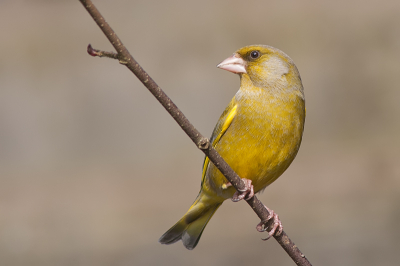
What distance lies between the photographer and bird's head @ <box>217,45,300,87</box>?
3006 millimetres

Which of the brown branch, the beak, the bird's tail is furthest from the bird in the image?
the brown branch

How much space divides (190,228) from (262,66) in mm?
1377

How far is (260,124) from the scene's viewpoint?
279 centimetres

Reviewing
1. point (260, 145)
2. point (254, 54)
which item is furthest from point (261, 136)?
point (254, 54)

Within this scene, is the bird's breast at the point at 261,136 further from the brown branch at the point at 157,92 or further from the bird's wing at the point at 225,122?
the brown branch at the point at 157,92

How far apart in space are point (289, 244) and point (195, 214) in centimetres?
118

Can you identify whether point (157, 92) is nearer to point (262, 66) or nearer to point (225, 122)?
point (225, 122)

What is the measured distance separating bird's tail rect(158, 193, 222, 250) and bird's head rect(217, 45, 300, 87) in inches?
41.2

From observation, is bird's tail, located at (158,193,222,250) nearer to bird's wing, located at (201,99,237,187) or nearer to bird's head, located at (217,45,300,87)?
bird's wing, located at (201,99,237,187)

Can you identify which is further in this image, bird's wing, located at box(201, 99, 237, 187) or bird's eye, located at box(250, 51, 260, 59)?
bird's eye, located at box(250, 51, 260, 59)

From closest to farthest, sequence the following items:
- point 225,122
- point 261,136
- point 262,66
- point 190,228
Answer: point 261,136, point 225,122, point 262,66, point 190,228

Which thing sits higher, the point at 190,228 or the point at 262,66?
the point at 262,66

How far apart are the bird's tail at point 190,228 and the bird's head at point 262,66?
1.05 m

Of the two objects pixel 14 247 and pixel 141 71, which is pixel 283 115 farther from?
pixel 14 247
